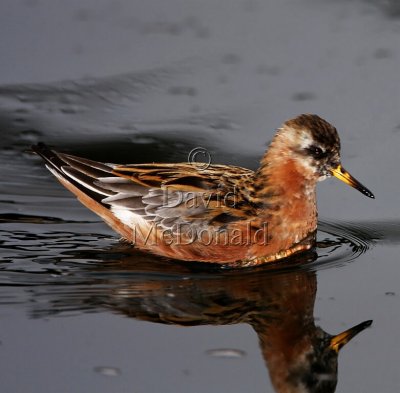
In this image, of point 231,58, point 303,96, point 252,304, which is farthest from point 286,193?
point 231,58

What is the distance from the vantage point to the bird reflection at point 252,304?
706 centimetres

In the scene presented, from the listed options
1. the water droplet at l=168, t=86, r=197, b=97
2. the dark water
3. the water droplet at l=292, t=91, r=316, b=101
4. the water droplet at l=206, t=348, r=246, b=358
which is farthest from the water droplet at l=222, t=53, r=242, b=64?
the water droplet at l=206, t=348, r=246, b=358

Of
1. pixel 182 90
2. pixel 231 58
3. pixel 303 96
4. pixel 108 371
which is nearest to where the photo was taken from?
pixel 108 371

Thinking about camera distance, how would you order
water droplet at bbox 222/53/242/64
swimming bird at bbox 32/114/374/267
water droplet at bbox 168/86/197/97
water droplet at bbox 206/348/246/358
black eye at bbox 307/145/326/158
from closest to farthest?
water droplet at bbox 206/348/246/358
swimming bird at bbox 32/114/374/267
black eye at bbox 307/145/326/158
water droplet at bbox 168/86/197/97
water droplet at bbox 222/53/242/64

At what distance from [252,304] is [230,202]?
1.43 metres

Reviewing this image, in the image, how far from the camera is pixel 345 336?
Result: 7332mm

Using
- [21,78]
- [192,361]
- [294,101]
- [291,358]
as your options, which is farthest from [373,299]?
[21,78]

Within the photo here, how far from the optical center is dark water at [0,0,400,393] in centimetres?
699

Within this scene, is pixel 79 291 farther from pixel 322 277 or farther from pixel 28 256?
pixel 322 277

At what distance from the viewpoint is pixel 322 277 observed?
8531 mm

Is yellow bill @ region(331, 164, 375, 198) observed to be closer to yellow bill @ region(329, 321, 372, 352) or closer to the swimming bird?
the swimming bird

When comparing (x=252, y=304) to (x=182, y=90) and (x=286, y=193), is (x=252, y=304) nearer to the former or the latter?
(x=286, y=193)

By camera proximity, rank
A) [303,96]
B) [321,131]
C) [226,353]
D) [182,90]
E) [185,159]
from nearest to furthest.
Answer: [226,353]
[321,131]
[185,159]
[303,96]
[182,90]

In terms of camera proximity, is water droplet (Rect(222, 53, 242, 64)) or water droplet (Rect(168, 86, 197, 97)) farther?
water droplet (Rect(222, 53, 242, 64))
